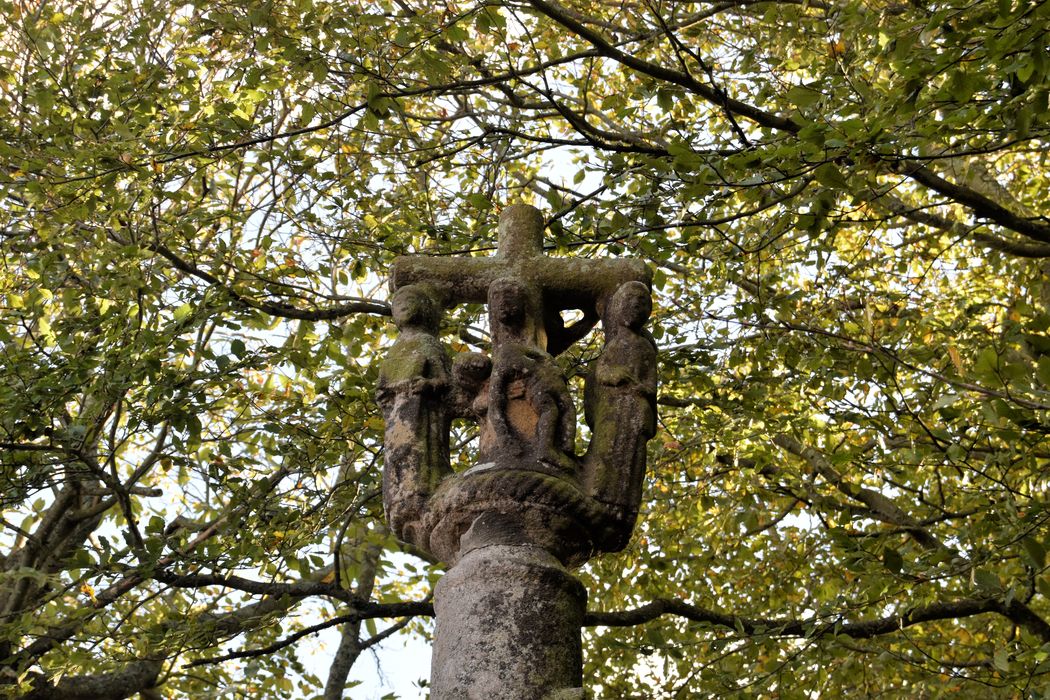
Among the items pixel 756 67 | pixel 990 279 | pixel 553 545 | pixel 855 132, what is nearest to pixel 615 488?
pixel 553 545

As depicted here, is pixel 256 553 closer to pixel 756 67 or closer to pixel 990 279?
pixel 756 67

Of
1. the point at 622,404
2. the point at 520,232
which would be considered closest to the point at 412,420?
the point at 622,404

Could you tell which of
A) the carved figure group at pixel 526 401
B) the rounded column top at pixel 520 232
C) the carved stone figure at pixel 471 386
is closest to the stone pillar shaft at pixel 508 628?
the carved figure group at pixel 526 401

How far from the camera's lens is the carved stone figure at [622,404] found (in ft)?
12.1

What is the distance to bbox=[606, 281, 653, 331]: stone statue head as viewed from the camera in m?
4.04

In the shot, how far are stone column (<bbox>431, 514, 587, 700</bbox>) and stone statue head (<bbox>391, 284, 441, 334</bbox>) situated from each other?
2.98 ft

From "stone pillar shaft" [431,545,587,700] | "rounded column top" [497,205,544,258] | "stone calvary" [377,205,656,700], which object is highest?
"rounded column top" [497,205,544,258]

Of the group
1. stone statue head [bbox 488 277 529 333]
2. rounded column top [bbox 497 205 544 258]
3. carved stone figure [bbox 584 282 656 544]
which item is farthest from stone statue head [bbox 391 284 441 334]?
carved stone figure [bbox 584 282 656 544]

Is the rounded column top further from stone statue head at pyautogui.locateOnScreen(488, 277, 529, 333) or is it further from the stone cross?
stone statue head at pyautogui.locateOnScreen(488, 277, 529, 333)

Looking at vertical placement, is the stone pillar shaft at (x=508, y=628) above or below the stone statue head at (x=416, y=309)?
below

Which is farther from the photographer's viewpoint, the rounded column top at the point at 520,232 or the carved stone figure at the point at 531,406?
the rounded column top at the point at 520,232

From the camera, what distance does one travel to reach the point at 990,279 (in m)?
10.3

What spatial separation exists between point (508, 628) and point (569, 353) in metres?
4.75

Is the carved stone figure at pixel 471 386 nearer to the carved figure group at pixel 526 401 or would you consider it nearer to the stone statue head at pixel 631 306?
the carved figure group at pixel 526 401
